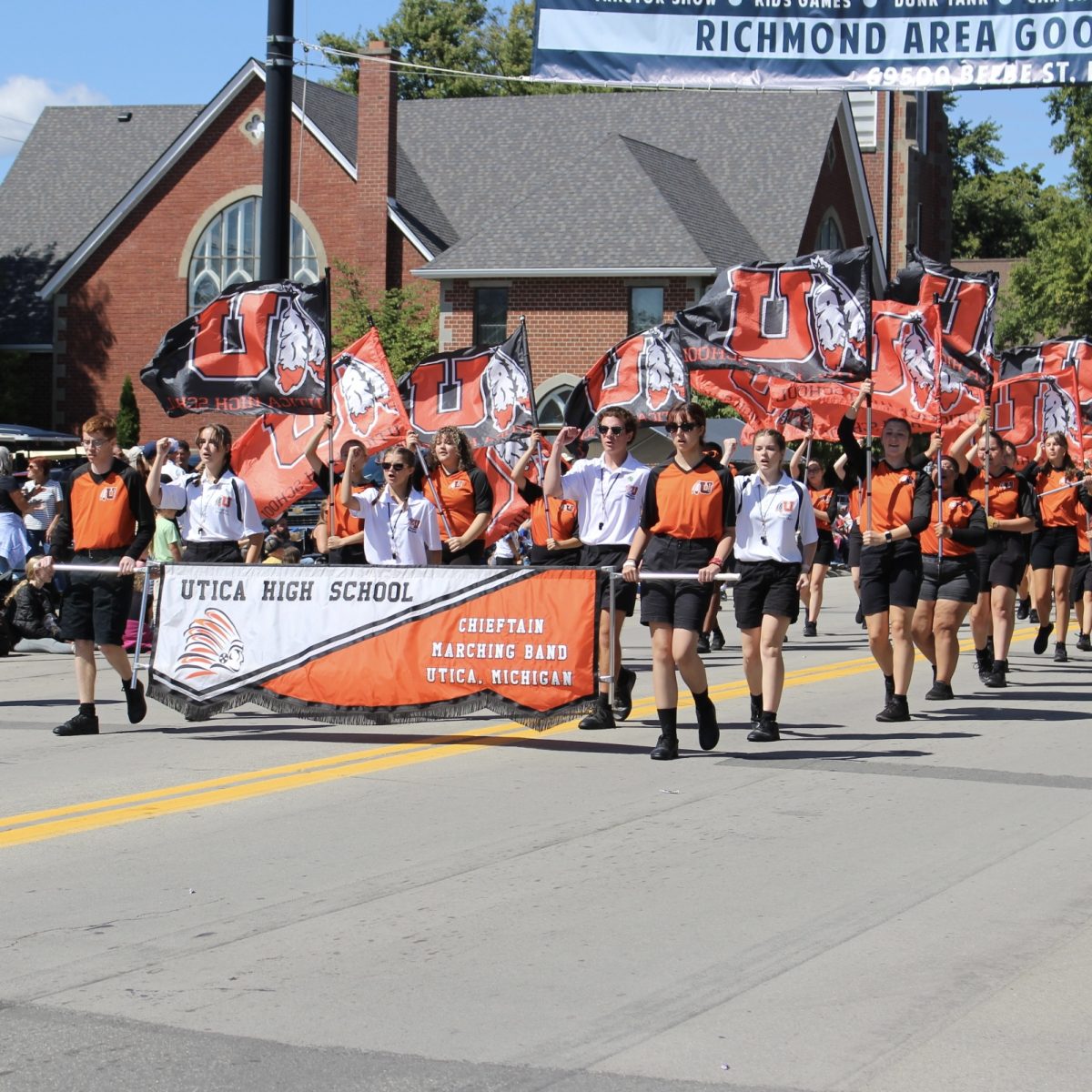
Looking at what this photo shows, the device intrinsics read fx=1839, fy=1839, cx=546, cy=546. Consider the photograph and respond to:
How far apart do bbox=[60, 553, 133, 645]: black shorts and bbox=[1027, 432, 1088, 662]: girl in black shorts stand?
8.81m

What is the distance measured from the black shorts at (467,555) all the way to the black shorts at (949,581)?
3143 mm

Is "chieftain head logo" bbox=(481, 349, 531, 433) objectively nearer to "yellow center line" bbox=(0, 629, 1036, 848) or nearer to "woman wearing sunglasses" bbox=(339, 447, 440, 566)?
"woman wearing sunglasses" bbox=(339, 447, 440, 566)

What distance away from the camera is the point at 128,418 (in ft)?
139

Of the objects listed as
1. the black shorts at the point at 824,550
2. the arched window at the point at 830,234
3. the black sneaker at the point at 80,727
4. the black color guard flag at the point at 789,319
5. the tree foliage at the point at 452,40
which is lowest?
the black sneaker at the point at 80,727

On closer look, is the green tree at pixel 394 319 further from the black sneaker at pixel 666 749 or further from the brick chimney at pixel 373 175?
the black sneaker at pixel 666 749

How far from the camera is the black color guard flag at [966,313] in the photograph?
14.2 metres

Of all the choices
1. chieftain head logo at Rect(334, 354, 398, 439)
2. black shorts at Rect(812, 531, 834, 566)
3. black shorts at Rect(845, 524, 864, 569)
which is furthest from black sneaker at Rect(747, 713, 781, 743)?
black shorts at Rect(812, 531, 834, 566)

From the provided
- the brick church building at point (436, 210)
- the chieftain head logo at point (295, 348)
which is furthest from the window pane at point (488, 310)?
the chieftain head logo at point (295, 348)

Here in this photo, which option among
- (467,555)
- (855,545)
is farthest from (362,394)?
(855,545)

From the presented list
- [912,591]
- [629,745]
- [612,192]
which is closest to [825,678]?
[912,591]

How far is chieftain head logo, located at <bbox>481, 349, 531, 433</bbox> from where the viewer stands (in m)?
16.0

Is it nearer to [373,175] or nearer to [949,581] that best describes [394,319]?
[373,175]

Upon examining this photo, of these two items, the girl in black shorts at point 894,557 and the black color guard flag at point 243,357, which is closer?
the girl in black shorts at point 894,557

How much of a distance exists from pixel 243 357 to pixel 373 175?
29.7 m
